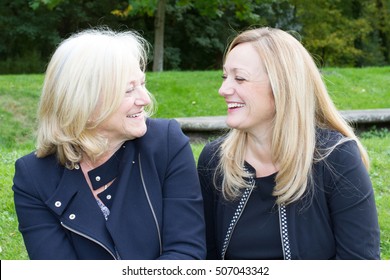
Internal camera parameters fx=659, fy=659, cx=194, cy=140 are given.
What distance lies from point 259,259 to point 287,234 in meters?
0.18

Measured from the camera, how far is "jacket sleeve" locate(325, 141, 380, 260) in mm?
2887

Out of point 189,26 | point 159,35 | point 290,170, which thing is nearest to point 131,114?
point 290,170

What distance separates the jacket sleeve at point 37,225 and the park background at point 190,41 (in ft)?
22.3

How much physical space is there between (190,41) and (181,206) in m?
22.4

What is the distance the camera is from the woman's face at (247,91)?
293 cm

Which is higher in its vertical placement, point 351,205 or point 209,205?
point 351,205

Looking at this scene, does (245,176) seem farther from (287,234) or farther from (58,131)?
(58,131)

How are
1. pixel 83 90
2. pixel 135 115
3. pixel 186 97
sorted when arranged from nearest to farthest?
pixel 83 90
pixel 135 115
pixel 186 97

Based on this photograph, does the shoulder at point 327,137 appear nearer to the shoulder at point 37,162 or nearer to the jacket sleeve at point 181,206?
the jacket sleeve at point 181,206

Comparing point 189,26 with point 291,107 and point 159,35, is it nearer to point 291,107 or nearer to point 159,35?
point 159,35

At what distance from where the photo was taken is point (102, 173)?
9.58ft

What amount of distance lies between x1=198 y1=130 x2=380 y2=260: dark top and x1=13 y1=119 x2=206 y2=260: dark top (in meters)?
0.30

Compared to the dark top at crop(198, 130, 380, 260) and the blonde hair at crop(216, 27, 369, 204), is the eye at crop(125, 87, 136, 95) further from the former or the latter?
the dark top at crop(198, 130, 380, 260)

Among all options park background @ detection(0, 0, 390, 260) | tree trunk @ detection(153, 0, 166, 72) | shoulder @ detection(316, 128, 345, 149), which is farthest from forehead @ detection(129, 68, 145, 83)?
tree trunk @ detection(153, 0, 166, 72)
